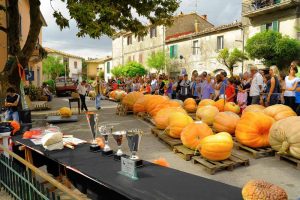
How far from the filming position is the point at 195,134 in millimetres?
6539

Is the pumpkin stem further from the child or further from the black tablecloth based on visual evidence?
the child

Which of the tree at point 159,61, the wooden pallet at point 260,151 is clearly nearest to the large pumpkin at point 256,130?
the wooden pallet at point 260,151

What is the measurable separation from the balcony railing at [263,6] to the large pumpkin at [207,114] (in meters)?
17.3

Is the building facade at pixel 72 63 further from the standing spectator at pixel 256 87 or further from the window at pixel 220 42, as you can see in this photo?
the standing spectator at pixel 256 87

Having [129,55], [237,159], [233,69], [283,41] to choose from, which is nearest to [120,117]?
[237,159]

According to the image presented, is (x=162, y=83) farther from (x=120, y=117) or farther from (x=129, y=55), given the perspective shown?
(x=129, y=55)

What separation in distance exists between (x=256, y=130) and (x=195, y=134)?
129cm

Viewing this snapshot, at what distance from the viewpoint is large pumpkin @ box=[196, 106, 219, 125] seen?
8.88m

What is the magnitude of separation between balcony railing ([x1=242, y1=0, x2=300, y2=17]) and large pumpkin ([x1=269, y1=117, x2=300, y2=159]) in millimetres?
19328

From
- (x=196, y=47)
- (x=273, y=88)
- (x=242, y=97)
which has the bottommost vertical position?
(x=242, y=97)

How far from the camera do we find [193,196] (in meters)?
2.53

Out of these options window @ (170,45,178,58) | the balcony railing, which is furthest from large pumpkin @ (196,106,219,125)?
window @ (170,45,178,58)

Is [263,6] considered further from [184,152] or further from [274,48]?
[184,152]

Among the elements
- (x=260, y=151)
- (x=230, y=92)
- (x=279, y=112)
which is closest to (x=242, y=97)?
(x=230, y=92)
